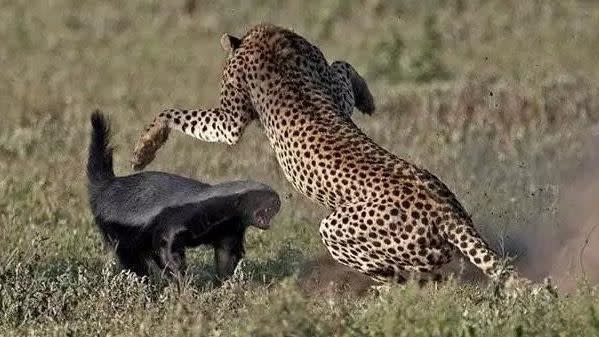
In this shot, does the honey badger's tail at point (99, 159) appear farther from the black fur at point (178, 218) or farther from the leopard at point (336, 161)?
the leopard at point (336, 161)

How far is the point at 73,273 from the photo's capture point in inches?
380

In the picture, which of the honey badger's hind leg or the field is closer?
the field

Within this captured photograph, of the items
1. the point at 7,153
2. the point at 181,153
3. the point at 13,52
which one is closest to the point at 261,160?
the point at 181,153

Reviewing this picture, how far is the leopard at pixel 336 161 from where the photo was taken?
8156 mm

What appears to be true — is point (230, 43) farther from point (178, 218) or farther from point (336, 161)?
point (336, 161)

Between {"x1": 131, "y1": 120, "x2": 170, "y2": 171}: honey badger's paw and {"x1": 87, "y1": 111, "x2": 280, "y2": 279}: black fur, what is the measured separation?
22 cm

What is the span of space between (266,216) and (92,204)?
1.09m

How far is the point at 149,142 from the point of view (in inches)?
381

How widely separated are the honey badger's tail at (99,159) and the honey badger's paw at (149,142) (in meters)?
0.44

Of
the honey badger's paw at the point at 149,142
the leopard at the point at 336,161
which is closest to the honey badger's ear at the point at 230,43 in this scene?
the leopard at the point at 336,161

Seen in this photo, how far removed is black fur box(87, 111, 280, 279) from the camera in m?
9.61

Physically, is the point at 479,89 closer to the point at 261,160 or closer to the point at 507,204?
the point at 261,160

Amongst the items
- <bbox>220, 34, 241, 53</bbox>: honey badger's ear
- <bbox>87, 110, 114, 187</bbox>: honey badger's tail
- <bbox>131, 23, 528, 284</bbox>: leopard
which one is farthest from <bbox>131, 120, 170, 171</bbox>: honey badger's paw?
<bbox>220, 34, 241, 53</bbox>: honey badger's ear

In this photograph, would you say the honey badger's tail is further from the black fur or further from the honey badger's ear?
the honey badger's ear
